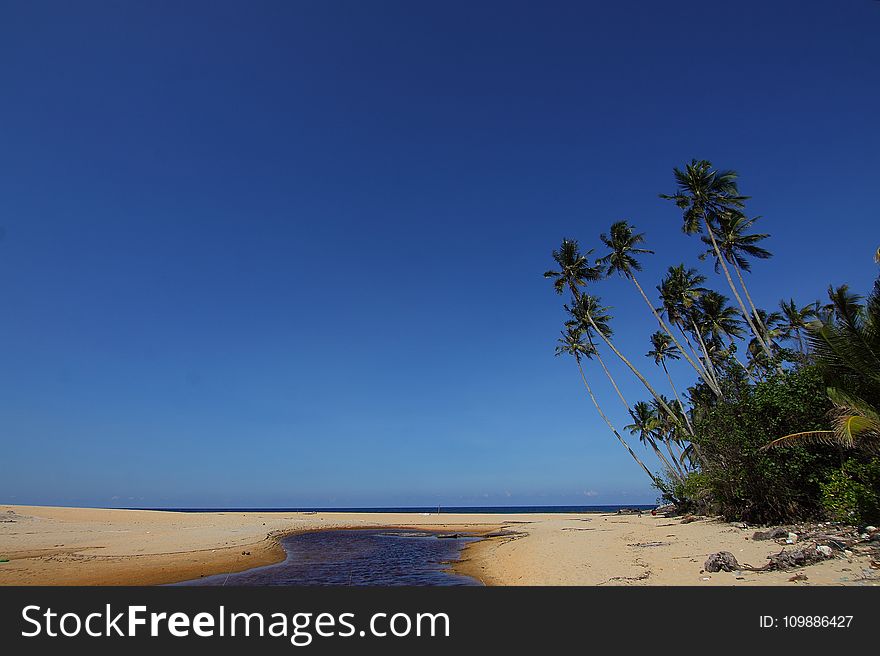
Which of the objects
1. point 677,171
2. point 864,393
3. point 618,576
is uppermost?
point 677,171

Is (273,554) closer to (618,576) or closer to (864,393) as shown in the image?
(618,576)

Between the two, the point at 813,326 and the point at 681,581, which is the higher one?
the point at 813,326

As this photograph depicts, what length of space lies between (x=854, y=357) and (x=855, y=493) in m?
3.93

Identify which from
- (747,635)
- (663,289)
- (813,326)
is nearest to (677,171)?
(663,289)

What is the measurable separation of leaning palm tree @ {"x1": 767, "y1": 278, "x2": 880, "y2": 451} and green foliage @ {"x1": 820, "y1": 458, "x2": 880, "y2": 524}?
937mm

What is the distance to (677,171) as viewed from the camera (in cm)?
2986

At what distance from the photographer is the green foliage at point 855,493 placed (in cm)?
1186

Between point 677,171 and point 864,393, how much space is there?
72.0 feet

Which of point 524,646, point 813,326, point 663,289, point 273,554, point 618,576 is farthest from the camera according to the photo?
point 663,289

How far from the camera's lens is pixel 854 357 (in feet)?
38.4

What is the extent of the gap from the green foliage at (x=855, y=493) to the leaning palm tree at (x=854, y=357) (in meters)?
0.94

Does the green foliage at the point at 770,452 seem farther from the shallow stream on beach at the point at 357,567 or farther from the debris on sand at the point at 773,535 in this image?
the shallow stream on beach at the point at 357,567

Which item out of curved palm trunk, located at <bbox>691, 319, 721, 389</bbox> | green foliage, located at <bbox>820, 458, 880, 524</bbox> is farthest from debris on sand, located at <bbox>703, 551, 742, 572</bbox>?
curved palm trunk, located at <bbox>691, 319, 721, 389</bbox>

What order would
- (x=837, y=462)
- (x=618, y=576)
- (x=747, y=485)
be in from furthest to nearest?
(x=747, y=485), (x=837, y=462), (x=618, y=576)
